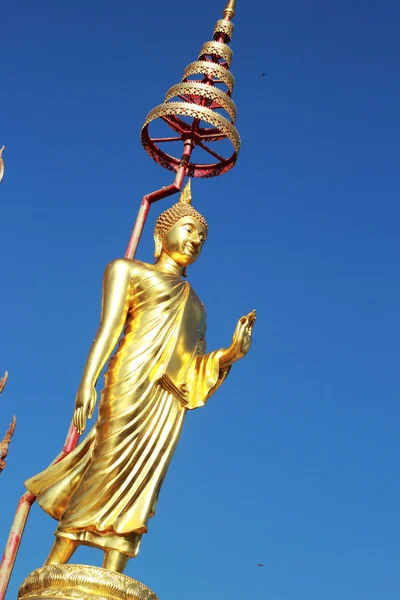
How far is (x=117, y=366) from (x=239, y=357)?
0.94 m

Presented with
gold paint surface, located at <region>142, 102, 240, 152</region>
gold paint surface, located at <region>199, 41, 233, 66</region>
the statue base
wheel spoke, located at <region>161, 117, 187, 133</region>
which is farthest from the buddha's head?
the statue base

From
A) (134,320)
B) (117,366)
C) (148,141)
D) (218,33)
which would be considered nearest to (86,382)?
(117,366)

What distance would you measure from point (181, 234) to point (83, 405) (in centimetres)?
163

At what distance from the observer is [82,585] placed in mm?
5262

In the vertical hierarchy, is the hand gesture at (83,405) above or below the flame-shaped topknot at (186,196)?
below

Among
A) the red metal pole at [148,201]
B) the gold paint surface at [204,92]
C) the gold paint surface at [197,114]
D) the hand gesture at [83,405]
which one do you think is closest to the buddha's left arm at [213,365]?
the hand gesture at [83,405]

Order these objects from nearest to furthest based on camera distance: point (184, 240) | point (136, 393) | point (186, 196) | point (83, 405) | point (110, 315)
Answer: point (83, 405), point (136, 393), point (110, 315), point (184, 240), point (186, 196)

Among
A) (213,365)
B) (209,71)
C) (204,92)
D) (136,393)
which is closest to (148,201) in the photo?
(204,92)

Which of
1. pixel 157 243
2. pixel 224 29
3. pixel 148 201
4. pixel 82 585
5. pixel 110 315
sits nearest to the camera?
pixel 82 585

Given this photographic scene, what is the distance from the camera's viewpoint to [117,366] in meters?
6.17

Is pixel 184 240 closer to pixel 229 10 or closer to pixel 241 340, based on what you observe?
pixel 241 340

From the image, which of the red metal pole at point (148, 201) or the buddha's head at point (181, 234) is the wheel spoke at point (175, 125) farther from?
the buddha's head at point (181, 234)

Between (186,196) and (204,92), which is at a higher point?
(204,92)

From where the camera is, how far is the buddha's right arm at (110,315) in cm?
609
